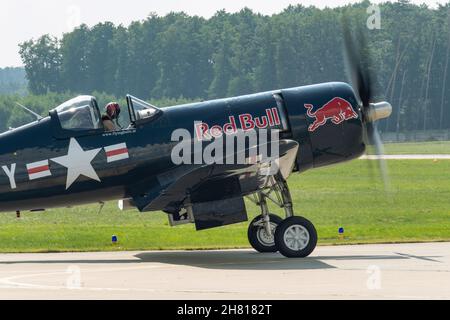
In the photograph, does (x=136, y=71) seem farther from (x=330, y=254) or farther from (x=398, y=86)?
(x=330, y=254)

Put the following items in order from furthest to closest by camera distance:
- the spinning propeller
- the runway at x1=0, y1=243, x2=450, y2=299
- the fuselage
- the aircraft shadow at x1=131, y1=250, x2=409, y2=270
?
the spinning propeller → the fuselage → the aircraft shadow at x1=131, y1=250, x2=409, y2=270 → the runway at x1=0, y1=243, x2=450, y2=299

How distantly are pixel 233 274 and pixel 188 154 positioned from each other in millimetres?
3147

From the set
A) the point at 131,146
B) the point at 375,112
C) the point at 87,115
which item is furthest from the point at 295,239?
the point at 87,115

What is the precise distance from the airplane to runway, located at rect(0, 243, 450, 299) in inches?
40.0

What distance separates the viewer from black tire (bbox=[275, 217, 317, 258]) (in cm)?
1855

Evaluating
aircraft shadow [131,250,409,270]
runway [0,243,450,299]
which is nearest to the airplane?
aircraft shadow [131,250,409,270]

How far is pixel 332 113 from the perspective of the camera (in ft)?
62.7

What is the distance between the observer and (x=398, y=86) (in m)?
117

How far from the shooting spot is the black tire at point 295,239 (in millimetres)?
18547

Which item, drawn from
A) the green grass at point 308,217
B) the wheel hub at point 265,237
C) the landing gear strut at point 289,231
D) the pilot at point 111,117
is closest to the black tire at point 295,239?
the landing gear strut at point 289,231

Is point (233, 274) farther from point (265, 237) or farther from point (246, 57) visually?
point (246, 57)

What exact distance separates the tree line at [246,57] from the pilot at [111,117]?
3487 inches

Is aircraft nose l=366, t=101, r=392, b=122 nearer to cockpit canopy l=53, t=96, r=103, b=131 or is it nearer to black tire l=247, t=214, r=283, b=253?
black tire l=247, t=214, r=283, b=253
